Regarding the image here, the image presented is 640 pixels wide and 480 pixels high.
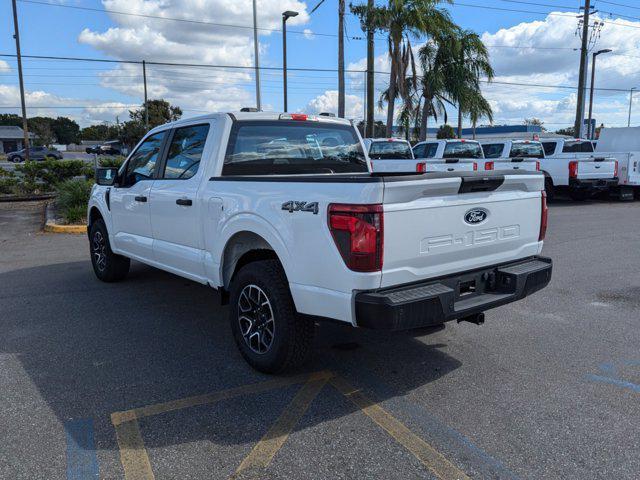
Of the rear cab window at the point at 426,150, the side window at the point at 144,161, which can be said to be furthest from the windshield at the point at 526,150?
the side window at the point at 144,161

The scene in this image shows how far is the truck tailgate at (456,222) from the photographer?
132 inches

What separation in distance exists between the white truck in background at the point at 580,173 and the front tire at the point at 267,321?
13254 mm

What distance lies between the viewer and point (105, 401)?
3.70 meters

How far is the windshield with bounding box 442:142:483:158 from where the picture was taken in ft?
57.0

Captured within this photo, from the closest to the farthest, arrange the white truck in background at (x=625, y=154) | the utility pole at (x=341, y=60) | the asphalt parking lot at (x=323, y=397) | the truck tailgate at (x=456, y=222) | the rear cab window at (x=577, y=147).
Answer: the asphalt parking lot at (x=323, y=397) < the truck tailgate at (x=456, y=222) < the white truck in background at (x=625, y=154) < the rear cab window at (x=577, y=147) < the utility pole at (x=341, y=60)

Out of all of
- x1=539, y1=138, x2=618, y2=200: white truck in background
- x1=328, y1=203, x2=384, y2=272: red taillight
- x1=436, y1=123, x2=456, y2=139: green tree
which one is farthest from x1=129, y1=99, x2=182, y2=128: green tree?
x1=328, y1=203, x2=384, y2=272: red taillight

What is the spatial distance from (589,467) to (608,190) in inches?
645

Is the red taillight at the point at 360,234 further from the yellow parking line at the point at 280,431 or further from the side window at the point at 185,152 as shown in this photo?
the side window at the point at 185,152

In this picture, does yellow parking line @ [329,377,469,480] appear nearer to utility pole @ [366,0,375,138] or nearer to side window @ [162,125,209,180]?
side window @ [162,125,209,180]

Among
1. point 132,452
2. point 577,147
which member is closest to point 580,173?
point 577,147

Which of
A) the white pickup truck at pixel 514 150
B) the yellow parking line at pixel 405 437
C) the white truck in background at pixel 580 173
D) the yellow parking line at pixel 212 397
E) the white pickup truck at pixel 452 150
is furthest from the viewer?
the white pickup truck at pixel 452 150

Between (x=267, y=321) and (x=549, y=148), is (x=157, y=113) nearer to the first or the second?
(x=549, y=148)

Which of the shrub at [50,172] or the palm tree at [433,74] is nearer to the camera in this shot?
the shrub at [50,172]

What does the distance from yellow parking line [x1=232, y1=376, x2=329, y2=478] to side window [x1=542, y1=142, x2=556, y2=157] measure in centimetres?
1616
